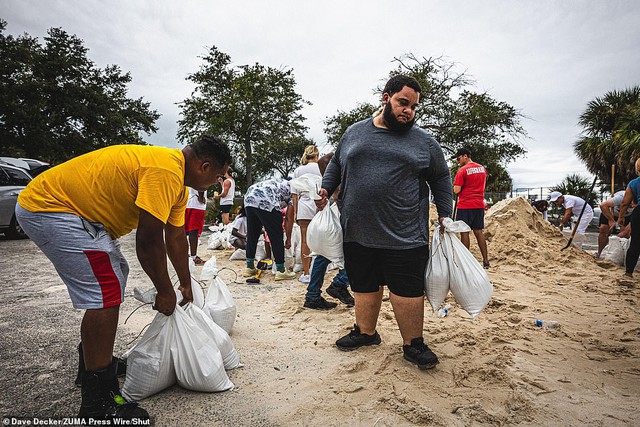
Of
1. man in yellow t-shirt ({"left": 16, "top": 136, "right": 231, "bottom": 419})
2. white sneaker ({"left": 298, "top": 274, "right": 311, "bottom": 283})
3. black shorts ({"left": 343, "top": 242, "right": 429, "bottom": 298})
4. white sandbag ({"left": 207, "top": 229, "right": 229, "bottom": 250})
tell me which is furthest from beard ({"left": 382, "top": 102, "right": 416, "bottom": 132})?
white sandbag ({"left": 207, "top": 229, "right": 229, "bottom": 250})

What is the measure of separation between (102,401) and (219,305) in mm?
1088

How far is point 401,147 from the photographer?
229 cm

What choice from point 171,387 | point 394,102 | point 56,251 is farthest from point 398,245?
point 56,251

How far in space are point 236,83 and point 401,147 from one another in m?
19.8

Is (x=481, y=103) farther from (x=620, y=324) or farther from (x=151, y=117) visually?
(x=151, y=117)

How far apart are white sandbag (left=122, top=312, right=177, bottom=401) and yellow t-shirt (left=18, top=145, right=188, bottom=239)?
620 millimetres

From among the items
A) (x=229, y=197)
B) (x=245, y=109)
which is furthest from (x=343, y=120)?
(x=229, y=197)

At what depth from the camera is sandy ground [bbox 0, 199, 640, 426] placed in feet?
5.85

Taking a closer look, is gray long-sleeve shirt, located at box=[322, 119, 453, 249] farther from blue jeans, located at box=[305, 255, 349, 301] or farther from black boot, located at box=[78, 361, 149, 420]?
black boot, located at box=[78, 361, 149, 420]

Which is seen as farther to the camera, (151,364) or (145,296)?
(145,296)

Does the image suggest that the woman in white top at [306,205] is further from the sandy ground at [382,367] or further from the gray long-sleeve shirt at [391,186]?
the gray long-sleeve shirt at [391,186]

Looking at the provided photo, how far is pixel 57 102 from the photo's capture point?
2262cm

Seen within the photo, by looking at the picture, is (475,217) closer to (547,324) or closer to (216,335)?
(547,324)

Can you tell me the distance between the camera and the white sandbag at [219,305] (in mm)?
2660
